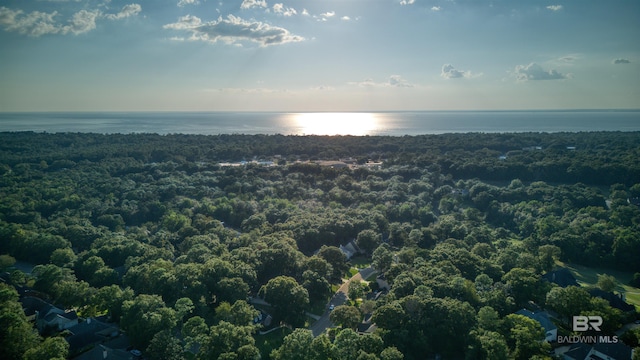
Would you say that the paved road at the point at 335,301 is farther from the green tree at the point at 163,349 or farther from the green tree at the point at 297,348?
the green tree at the point at 163,349

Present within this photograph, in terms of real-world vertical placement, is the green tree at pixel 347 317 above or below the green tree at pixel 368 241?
below

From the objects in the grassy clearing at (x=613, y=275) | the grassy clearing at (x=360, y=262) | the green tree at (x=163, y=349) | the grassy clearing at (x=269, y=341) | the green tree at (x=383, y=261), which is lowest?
the grassy clearing at (x=269, y=341)

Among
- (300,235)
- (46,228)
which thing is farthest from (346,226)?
(46,228)

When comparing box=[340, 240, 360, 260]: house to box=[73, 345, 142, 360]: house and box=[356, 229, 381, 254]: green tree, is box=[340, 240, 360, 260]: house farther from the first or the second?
box=[73, 345, 142, 360]: house

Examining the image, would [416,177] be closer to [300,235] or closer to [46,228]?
[300,235]

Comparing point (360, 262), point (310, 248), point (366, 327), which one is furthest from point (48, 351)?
point (360, 262)

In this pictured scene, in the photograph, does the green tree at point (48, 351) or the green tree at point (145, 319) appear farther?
the green tree at point (145, 319)

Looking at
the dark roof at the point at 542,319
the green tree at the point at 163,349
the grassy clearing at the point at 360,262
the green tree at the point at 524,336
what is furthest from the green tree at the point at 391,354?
the grassy clearing at the point at 360,262

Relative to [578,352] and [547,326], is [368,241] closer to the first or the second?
[547,326]
